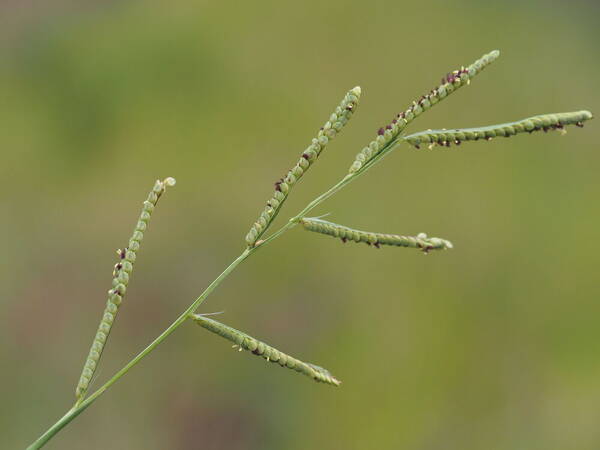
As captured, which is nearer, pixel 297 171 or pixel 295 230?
pixel 297 171

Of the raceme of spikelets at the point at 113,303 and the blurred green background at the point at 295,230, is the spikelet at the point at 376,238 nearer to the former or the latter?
the raceme of spikelets at the point at 113,303

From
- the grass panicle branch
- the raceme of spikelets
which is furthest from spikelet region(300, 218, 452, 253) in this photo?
the raceme of spikelets

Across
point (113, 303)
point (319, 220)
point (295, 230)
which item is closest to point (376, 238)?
point (319, 220)

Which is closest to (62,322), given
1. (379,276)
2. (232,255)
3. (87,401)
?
(232,255)

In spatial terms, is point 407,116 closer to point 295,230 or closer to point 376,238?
point 376,238

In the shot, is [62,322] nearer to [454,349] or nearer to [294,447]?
[294,447]

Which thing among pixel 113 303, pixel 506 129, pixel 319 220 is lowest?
pixel 113 303

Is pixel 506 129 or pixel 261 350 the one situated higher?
pixel 506 129

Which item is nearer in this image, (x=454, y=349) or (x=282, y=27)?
(x=454, y=349)
